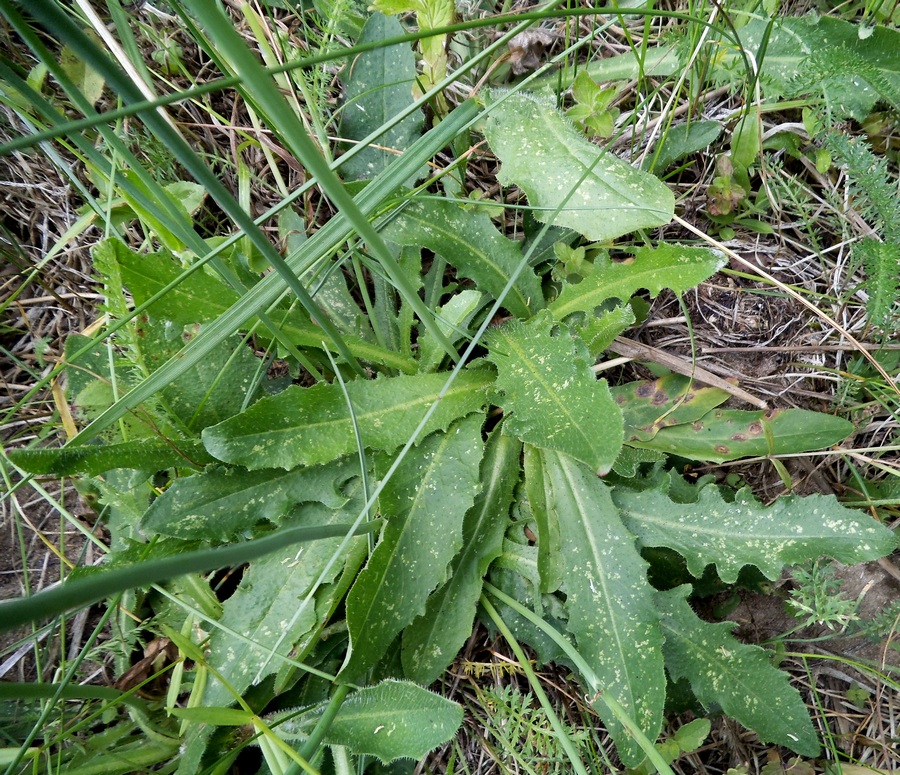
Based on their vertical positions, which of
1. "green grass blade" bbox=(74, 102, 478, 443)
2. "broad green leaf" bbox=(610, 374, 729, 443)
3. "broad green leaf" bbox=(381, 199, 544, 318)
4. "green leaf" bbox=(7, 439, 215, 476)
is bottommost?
"broad green leaf" bbox=(610, 374, 729, 443)

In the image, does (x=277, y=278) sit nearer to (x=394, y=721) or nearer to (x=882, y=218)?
(x=394, y=721)

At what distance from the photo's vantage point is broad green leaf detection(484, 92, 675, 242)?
1310mm

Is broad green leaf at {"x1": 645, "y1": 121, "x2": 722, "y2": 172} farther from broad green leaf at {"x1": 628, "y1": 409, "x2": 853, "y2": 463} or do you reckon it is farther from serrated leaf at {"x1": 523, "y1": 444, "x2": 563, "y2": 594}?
serrated leaf at {"x1": 523, "y1": 444, "x2": 563, "y2": 594}

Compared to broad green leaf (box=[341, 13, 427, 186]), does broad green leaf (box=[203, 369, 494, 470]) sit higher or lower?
lower

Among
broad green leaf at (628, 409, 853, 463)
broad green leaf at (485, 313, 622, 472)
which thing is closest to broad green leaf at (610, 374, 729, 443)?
broad green leaf at (628, 409, 853, 463)

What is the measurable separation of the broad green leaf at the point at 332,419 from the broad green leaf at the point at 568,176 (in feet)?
1.53

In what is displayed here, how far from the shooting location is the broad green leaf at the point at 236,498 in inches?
52.4

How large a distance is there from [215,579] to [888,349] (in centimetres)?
184

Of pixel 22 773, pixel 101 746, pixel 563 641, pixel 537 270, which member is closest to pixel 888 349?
pixel 537 270

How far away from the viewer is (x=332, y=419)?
1.40 metres

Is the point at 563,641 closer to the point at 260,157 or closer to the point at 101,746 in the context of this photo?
the point at 101,746

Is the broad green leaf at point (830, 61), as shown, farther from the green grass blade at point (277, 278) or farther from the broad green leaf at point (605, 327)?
the green grass blade at point (277, 278)

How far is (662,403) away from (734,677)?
0.66 meters

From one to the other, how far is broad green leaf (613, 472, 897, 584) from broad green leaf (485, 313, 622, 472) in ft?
1.14
